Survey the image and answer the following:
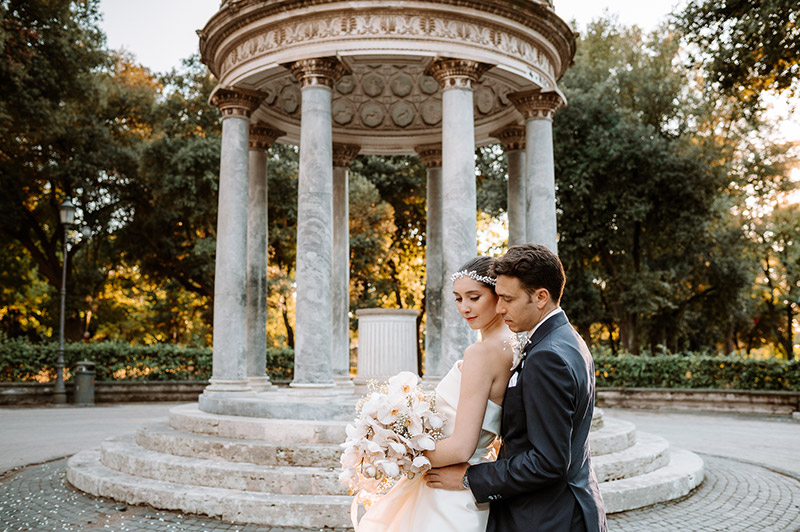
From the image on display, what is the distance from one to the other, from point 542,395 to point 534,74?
492 inches

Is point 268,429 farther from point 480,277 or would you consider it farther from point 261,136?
point 261,136

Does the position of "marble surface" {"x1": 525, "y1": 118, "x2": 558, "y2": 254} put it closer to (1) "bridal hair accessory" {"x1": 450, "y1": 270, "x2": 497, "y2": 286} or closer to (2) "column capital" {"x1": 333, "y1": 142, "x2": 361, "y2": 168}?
(2) "column capital" {"x1": 333, "y1": 142, "x2": 361, "y2": 168}

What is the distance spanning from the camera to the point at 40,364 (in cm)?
2484

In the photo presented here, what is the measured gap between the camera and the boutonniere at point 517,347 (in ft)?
10.2

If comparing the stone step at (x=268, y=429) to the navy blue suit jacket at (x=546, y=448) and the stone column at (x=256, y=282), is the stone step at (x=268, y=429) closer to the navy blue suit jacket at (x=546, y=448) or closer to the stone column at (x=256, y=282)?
the stone column at (x=256, y=282)

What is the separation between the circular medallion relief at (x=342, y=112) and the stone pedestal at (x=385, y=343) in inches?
301

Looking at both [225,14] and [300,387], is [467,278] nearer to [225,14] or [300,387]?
[300,387]

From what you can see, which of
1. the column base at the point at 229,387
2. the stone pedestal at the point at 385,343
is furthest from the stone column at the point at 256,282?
the stone pedestal at the point at 385,343

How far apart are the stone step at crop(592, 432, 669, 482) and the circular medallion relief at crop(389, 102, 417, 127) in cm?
1143

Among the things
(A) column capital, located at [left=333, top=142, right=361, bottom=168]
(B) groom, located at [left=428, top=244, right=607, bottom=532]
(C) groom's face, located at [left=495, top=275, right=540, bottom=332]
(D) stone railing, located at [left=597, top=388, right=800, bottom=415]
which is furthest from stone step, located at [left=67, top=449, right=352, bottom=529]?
(D) stone railing, located at [left=597, top=388, right=800, bottom=415]

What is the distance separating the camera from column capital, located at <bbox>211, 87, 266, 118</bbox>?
14477 mm

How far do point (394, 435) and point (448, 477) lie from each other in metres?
0.35

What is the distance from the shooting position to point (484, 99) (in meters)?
17.9

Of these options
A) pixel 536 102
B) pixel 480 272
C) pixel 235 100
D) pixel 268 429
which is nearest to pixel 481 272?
pixel 480 272
